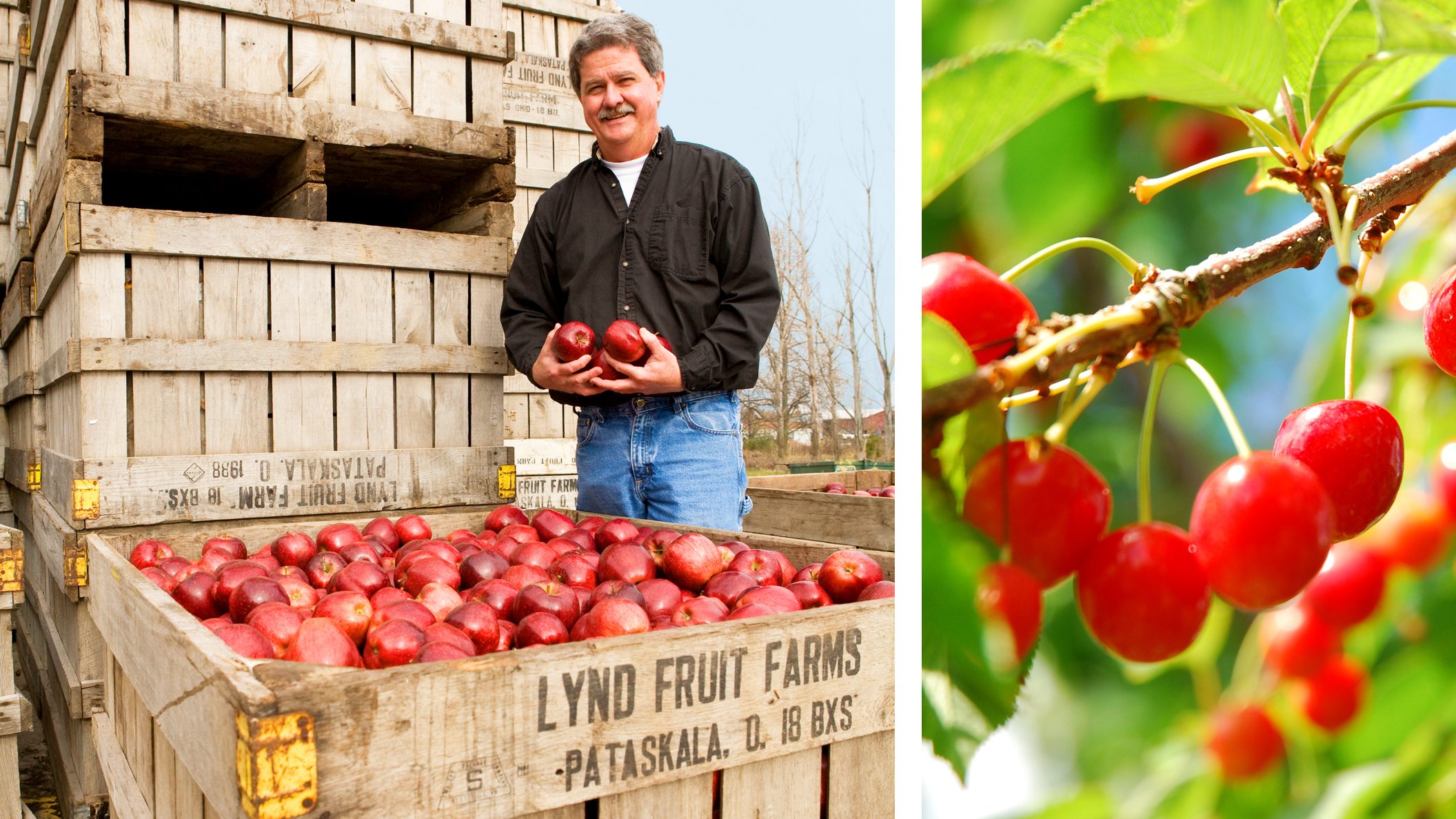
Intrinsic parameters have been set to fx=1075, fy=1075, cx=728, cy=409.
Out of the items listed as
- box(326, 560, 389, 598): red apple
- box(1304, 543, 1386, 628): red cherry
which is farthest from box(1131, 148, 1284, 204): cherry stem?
box(326, 560, 389, 598): red apple

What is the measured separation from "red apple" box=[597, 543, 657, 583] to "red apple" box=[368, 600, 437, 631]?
395 millimetres

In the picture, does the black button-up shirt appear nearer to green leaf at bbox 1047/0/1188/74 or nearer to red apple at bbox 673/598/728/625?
red apple at bbox 673/598/728/625

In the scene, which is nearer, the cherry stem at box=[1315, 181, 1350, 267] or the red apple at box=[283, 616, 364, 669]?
the cherry stem at box=[1315, 181, 1350, 267]

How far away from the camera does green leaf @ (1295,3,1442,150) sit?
559 millimetres

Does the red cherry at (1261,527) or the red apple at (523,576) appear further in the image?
the red apple at (523,576)

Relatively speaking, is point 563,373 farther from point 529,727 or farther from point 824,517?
point 529,727

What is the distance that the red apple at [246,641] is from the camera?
1541mm

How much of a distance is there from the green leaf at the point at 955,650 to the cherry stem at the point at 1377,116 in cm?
31

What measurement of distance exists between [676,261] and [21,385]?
3.37 meters

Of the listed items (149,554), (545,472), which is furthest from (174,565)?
(545,472)

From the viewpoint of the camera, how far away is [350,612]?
1.79 meters

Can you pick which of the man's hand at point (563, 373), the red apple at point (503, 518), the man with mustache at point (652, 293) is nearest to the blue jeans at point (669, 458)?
the man with mustache at point (652, 293)

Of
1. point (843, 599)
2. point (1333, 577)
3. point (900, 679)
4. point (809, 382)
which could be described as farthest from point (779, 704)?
point (809, 382)

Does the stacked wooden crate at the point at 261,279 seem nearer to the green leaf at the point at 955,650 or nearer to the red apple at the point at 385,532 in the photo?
the red apple at the point at 385,532
